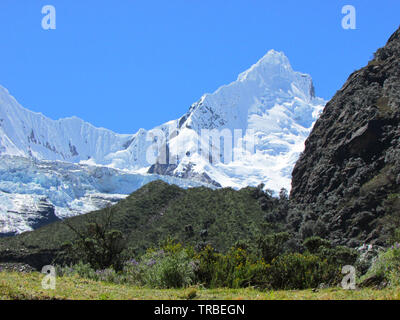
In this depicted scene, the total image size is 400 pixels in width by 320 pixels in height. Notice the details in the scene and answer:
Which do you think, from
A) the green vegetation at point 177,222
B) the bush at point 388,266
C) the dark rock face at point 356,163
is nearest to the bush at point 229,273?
the bush at point 388,266

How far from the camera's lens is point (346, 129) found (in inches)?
3103

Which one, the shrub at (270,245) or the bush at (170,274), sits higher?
the shrub at (270,245)

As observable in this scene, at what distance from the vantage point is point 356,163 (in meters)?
71.3

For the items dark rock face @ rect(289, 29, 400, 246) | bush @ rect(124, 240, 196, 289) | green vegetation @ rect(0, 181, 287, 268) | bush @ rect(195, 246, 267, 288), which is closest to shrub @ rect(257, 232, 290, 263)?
dark rock face @ rect(289, 29, 400, 246)

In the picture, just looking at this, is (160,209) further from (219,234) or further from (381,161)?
(381,161)

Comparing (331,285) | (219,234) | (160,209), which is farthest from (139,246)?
(331,285)

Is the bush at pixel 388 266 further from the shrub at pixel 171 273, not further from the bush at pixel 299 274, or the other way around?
the shrub at pixel 171 273

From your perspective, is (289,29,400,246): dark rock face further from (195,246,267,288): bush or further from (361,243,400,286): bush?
(361,243,400,286): bush

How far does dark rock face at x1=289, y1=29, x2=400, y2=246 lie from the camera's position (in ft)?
200

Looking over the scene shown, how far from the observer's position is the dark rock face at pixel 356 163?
60906 millimetres

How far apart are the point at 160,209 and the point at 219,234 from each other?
71.5ft

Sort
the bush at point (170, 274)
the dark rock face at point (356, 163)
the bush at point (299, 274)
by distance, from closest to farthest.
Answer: the bush at point (170, 274) < the bush at point (299, 274) < the dark rock face at point (356, 163)

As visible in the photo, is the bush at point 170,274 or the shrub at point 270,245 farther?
the shrub at point 270,245

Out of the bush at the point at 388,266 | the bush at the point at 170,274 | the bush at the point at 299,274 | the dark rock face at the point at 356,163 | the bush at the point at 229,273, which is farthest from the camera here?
the dark rock face at the point at 356,163
